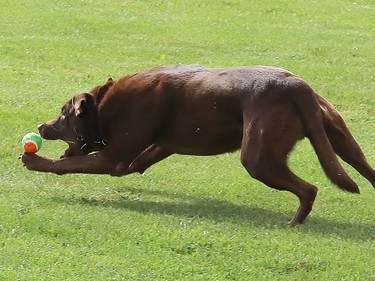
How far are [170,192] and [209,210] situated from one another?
72 cm

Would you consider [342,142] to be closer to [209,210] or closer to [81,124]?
[209,210]

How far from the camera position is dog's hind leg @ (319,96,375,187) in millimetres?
8789

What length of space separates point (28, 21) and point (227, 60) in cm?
382

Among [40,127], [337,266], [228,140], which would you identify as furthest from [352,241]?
[40,127]

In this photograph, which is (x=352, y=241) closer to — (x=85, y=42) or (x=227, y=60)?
(x=227, y=60)

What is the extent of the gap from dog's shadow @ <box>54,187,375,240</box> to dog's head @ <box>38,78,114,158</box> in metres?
0.51

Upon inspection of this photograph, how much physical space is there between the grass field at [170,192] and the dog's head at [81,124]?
0.31 meters

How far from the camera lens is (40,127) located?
9.90 metres

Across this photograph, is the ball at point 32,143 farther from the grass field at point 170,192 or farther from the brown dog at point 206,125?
the grass field at point 170,192

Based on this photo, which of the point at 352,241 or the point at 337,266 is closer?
the point at 337,266

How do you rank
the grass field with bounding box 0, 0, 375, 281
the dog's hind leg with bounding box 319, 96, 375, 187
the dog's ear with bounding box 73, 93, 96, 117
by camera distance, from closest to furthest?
the grass field with bounding box 0, 0, 375, 281 < the dog's hind leg with bounding box 319, 96, 375, 187 < the dog's ear with bounding box 73, 93, 96, 117

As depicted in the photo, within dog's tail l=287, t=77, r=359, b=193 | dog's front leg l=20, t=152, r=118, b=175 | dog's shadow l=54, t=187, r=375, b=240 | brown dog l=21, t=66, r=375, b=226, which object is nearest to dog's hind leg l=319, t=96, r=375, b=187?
brown dog l=21, t=66, r=375, b=226

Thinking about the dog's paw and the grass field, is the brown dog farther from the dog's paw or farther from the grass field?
the grass field

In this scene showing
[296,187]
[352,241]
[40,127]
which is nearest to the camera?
[352,241]
